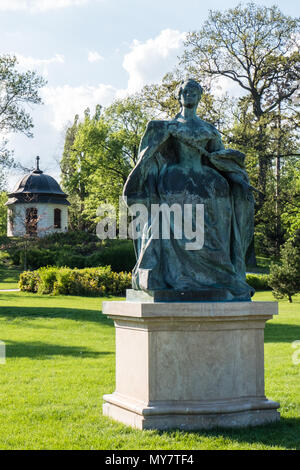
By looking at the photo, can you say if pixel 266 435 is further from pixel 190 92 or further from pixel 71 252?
pixel 71 252

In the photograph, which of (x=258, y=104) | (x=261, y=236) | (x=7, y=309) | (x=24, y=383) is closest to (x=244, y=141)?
(x=258, y=104)

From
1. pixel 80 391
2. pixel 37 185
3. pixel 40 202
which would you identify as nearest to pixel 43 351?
pixel 80 391

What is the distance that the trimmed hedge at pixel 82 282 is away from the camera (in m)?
24.0

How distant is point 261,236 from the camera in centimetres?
3538

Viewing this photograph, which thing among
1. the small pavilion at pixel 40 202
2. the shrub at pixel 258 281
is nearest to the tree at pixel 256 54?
the shrub at pixel 258 281

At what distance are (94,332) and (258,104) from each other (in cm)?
2228

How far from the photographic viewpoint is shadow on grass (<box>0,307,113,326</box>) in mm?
15977

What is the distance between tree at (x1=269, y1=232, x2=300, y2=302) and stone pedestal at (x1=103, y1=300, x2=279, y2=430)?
55.0 feet

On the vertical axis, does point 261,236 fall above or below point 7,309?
above

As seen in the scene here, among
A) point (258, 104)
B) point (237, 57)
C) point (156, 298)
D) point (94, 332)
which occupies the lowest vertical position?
point (94, 332)

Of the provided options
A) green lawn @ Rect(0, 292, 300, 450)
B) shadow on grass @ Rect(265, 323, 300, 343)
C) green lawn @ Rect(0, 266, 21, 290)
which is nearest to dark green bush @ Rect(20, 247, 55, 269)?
green lawn @ Rect(0, 266, 21, 290)
